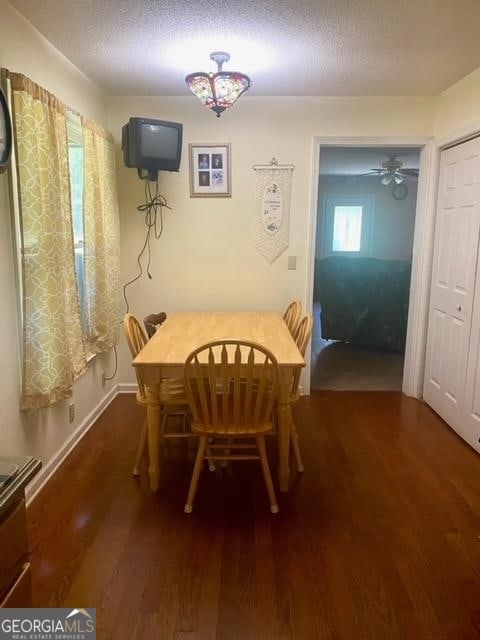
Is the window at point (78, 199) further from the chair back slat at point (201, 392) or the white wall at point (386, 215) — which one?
the white wall at point (386, 215)

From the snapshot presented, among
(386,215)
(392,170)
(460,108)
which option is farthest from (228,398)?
(386,215)

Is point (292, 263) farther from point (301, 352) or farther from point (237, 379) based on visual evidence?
point (237, 379)

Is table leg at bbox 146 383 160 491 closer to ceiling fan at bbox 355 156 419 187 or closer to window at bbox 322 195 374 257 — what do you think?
ceiling fan at bbox 355 156 419 187

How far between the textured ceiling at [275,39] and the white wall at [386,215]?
5863 millimetres

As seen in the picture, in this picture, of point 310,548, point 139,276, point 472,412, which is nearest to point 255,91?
point 139,276

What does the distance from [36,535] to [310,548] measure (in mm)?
1233

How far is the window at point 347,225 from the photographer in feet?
29.8

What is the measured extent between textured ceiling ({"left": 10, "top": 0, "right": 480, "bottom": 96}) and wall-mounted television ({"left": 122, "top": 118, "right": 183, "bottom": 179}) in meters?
0.27

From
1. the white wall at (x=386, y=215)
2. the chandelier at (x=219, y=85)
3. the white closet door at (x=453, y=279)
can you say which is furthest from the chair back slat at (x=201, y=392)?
the white wall at (x=386, y=215)

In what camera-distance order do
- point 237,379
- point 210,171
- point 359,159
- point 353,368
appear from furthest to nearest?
1. point 359,159
2. point 353,368
3. point 210,171
4. point 237,379

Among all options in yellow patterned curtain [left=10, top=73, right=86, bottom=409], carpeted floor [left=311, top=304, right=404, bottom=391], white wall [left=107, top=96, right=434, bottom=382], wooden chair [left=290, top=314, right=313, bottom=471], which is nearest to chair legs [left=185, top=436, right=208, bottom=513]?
wooden chair [left=290, top=314, right=313, bottom=471]

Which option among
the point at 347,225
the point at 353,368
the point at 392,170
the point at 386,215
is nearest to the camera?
the point at 353,368
